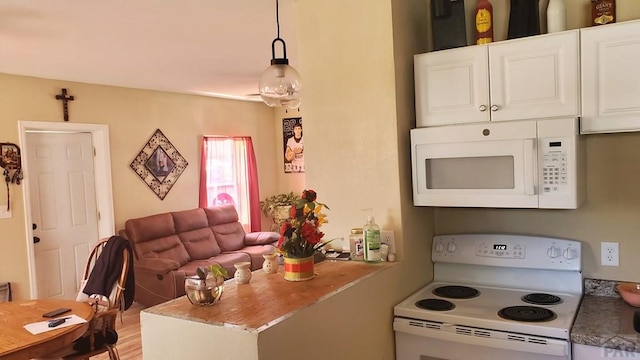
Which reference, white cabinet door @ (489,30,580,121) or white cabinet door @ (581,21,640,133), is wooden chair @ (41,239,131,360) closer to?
white cabinet door @ (489,30,580,121)

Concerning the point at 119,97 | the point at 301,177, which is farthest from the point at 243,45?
the point at 301,177

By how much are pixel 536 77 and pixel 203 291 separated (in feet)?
5.39

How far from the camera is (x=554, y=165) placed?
199 cm

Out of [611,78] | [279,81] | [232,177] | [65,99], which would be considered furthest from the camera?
[232,177]

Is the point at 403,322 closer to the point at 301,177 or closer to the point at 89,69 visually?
the point at 89,69

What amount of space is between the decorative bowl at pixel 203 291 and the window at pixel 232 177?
4.71 meters

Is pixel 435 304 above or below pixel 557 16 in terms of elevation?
below

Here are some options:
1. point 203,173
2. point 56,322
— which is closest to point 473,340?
point 56,322

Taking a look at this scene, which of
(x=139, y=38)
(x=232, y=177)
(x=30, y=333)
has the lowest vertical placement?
(x=30, y=333)

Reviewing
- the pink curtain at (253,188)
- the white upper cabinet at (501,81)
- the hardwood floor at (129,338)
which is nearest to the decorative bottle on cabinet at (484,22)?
the white upper cabinet at (501,81)

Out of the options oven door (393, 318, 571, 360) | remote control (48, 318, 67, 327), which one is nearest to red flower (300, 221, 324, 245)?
oven door (393, 318, 571, 360)

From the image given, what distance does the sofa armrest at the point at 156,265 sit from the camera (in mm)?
4801

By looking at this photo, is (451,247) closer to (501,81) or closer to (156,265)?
(501,81)

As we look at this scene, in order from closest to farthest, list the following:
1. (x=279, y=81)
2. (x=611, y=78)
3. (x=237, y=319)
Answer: (x=237, y=319) < (x=611, y=78) < (x=279, y=81)
